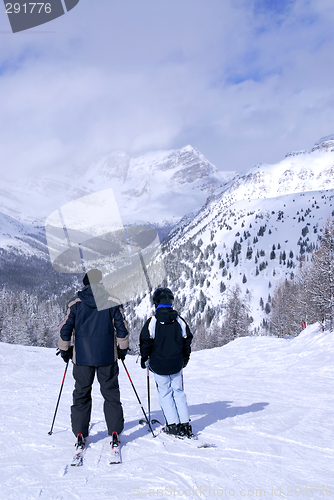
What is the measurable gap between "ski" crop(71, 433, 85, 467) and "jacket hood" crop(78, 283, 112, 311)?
2.03 m

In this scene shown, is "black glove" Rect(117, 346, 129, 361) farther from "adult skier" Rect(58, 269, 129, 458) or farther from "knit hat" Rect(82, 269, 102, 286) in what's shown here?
"knit hat" Rect(82, 269, 102, 286)

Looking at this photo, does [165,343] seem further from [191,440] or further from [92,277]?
[92,277]

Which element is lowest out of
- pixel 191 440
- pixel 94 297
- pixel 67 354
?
pixel 191 440

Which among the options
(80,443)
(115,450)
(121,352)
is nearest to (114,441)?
(115,450)

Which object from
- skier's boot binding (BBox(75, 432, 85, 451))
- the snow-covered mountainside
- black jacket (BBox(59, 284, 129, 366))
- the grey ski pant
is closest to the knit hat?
black jacket (BBox(59, 284, 129, 366))

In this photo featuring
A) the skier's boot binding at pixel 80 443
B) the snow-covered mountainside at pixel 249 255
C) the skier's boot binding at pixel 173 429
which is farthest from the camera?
the snow-covered mountainside at pixel 249 255

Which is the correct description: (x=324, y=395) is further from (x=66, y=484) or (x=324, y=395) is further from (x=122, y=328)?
(x=66, y=484)

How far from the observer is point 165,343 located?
5688mm

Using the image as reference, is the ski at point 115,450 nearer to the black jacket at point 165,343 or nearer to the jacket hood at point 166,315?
the black jacket at point 165,343

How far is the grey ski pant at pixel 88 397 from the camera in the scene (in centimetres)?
Result: 502

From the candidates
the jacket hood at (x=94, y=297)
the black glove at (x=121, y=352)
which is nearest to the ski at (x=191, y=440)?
the black glove at (x=121, y=352)

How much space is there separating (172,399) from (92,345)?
192 cm

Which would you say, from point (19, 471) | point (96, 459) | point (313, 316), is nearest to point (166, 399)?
point (96, 459)

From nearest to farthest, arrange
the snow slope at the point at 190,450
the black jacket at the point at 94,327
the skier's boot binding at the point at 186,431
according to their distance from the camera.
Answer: the snow slope at the point at 190,450, the black jacket at the point at 94,327, the skier's boot binding at the point at 186,431
